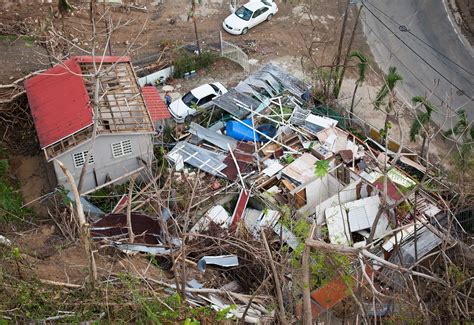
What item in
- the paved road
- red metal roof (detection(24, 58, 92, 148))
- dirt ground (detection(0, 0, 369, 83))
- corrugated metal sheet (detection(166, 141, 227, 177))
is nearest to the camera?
red metal roof (detection(24, 58, 92, 148))

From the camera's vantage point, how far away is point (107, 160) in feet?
65.0

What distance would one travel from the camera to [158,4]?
96.4 feet

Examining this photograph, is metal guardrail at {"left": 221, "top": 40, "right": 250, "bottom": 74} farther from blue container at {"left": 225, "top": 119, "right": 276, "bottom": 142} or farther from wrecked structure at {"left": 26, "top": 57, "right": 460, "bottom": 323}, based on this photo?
blue container at {"left": 225, "top": 119, "right": 276, "bottom": 142}

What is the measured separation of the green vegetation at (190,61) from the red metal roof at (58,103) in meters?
5.74

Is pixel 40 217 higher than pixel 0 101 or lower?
lower

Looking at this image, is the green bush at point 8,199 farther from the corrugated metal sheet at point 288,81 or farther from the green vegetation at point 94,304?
the corrugated metal sheet at point 288,81

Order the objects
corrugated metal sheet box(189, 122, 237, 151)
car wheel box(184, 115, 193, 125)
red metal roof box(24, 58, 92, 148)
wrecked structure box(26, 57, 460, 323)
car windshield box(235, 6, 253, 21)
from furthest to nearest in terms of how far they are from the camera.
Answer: car windshield box(235, 6, 253, 21), car wheel box(184, 115, 193, 125), corrugated metal sheet box(189, 122, 237, 151), red metal roof box(24, 58, 92, 148), wrecked structure box(26, 57, 460, 323)

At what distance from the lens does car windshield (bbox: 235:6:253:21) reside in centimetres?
2811

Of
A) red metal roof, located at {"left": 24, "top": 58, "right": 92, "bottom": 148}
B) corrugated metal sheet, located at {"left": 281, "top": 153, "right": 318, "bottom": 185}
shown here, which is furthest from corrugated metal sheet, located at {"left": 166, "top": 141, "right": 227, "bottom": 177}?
red metal roof, located at {"left": 24, "top": 58, "right": 92, "bottom": 148}

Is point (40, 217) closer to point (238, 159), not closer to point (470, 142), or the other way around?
point (238, 159)

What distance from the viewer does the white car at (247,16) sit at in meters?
27.9

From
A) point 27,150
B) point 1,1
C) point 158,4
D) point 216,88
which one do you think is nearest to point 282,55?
point 216,88

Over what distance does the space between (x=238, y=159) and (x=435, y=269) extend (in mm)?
8009

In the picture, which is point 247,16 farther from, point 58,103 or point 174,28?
point 58,103
